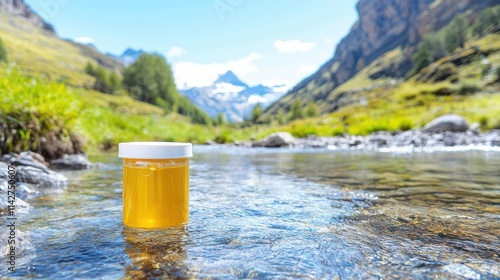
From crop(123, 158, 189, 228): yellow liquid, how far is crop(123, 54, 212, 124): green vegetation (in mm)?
91832

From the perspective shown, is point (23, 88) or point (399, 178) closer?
point (399, 178)

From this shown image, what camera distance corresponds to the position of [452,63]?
75750 millimetres

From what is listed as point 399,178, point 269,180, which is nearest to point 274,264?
point 269,180

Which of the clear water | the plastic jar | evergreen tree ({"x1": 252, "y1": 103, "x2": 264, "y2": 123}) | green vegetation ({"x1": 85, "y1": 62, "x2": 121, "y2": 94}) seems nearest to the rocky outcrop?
the clear water

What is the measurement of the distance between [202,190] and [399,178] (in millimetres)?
4020

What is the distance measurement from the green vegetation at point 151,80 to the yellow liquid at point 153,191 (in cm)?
9183

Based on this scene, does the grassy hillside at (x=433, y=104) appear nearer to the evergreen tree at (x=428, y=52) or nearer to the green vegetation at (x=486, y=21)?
the green vegetation at (x=486, y=21)

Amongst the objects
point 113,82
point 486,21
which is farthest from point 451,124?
point 486,21

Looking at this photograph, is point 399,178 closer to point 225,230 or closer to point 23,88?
point 225,230

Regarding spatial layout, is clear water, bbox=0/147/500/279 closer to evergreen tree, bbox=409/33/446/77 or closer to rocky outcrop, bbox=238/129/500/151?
rocky outcrop, bbox=238/129/500/151

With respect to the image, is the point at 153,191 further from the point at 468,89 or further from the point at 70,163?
the point at 468,89

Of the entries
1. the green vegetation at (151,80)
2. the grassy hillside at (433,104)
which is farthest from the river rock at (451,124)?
the green vegetation at (151,80)

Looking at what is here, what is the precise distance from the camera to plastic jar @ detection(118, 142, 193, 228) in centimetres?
252

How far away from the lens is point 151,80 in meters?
95.1
